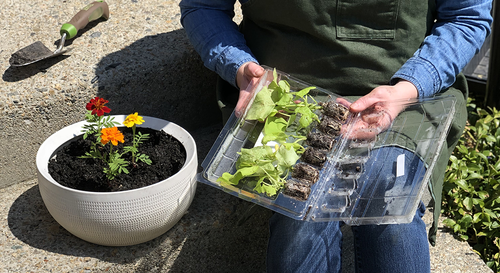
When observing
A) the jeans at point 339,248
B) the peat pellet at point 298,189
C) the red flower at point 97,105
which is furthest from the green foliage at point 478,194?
the red flower at point 97,105

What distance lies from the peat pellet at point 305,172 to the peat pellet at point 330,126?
13 cm

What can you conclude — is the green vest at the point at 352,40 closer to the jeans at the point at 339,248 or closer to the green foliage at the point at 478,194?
the jeans at the point at 339,248

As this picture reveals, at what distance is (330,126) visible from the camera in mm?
1239

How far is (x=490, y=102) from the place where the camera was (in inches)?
88.3

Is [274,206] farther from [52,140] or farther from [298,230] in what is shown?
[52,140]

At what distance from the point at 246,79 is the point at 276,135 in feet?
0.77

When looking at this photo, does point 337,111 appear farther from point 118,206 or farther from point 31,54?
point 31,54

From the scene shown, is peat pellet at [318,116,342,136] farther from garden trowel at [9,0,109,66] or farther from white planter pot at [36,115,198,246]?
garden trowel at [9,0,109,66]

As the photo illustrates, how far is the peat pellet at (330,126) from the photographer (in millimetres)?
1237

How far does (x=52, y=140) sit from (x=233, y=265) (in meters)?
0.72

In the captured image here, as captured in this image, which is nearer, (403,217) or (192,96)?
(403,217)

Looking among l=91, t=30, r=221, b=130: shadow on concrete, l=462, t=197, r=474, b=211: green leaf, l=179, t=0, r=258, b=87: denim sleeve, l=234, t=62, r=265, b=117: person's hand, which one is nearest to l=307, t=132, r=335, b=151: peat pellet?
l=234, t=62, r=265, b=117: person's hand

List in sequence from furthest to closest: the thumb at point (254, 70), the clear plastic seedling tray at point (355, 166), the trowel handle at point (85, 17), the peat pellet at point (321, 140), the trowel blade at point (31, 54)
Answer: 1. the trowel handle at point (85, 17)
2. the trowel blade at point (31, 54)
3. the thumb at point (254, 70)
4. the peat pellet at point (321, 140)
5. the clear plastic seedling tray at point (355, 166)

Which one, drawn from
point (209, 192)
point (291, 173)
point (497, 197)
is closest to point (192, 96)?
point (209, 192)
